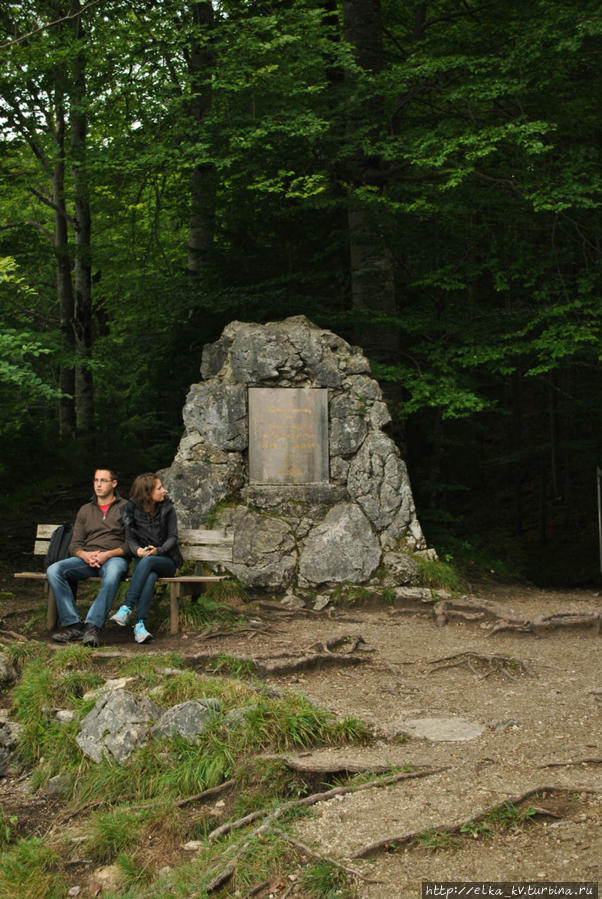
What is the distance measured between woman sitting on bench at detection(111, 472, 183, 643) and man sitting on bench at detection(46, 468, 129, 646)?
0.12 metres

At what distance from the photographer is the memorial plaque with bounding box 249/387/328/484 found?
9.59 m

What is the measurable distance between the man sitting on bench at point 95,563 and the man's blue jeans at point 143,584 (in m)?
0.14

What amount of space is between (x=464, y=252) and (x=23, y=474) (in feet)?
27.9

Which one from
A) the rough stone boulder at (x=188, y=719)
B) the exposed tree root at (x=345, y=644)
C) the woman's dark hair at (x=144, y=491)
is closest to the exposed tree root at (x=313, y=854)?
the rough stone boulder at (x=188, y=719)

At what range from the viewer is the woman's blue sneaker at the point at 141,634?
7.03 m

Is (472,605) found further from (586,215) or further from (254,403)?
(586,215)

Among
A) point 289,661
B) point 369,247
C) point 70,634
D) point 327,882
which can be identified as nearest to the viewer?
point 327,882

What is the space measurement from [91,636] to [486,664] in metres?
3.25

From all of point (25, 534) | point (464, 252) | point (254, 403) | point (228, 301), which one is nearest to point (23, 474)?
point (25, 534)

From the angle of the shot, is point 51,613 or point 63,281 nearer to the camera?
point 51,613

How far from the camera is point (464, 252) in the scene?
1159 cm

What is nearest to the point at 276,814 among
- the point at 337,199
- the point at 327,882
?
the point at 327,882

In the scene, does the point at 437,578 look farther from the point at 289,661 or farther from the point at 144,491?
the point at 144,491

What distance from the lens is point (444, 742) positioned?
4.92 metres
